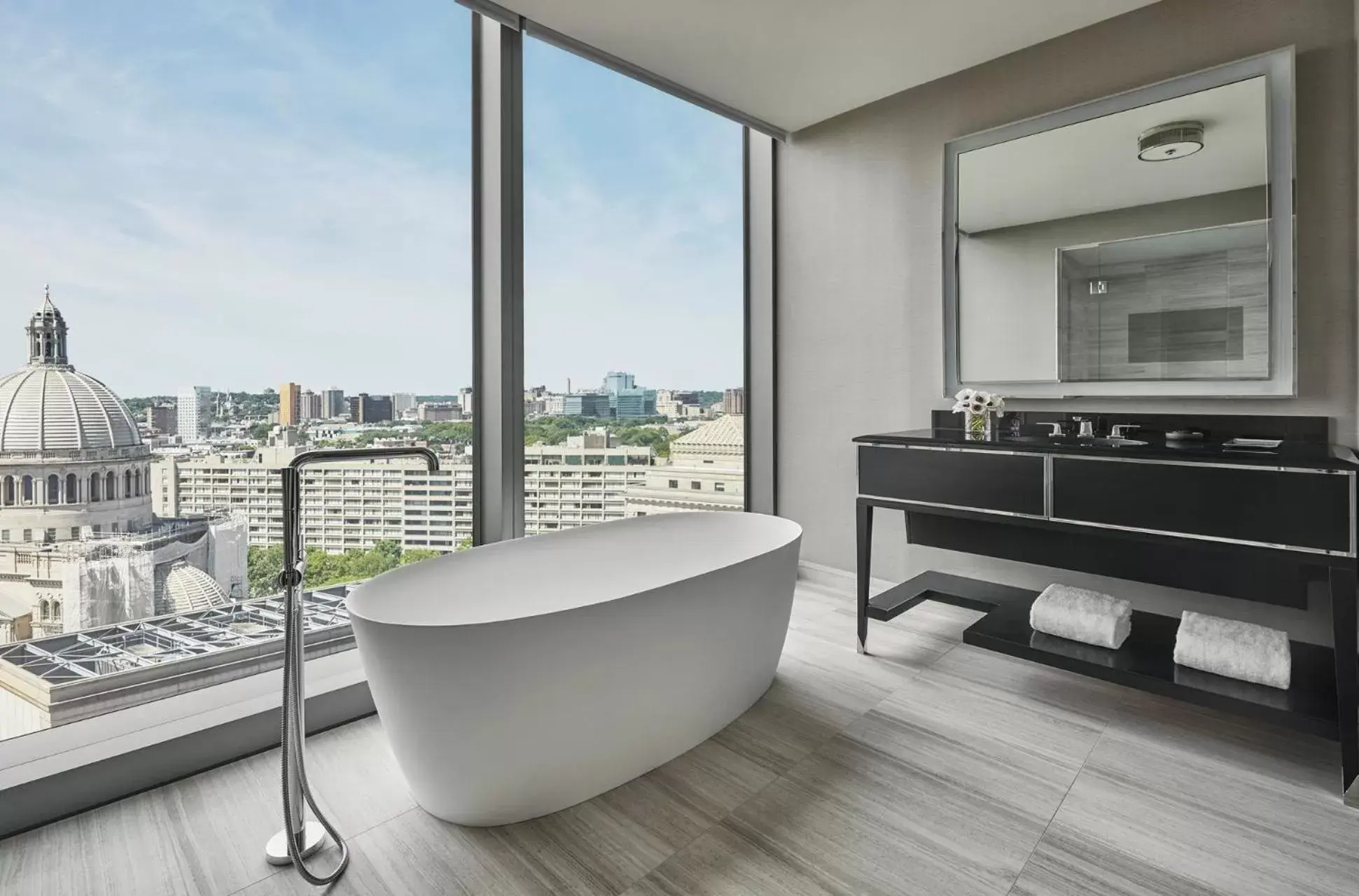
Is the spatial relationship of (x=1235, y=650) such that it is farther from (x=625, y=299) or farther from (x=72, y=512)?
(x=72, y=512)

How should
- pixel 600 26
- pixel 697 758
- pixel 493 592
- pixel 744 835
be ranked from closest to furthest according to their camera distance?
pixel 744 835, pixel 697 758, pixel 493 592, pixel 600 26

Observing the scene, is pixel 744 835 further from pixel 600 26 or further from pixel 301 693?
pixel 600 26

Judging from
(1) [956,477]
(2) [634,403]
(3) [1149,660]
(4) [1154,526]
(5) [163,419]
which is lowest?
(3) [1149,660]

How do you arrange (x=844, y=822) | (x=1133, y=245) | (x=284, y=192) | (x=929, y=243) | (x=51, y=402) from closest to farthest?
(x=844, y=822) < (x=51, y=402) < (x=284, y=192) < (x=1133, y=245) < (x=929, y=243)

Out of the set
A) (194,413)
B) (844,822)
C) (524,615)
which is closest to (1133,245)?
(844,822)

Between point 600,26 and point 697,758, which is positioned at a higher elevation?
point 600,26

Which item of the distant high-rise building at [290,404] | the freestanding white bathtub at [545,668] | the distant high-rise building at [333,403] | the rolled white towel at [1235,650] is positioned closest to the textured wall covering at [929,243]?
the rolled white towel at [1235,650]

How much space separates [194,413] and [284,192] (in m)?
0.77

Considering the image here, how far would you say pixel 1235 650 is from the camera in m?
1.96

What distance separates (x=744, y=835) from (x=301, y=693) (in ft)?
3.58

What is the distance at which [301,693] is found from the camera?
4.98 feet

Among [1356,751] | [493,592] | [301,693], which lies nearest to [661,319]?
[493,592]

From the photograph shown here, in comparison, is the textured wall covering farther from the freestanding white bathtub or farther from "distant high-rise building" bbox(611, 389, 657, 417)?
the freestanding white bathtub

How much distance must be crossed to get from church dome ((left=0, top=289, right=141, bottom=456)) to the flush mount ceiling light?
11.8ft
